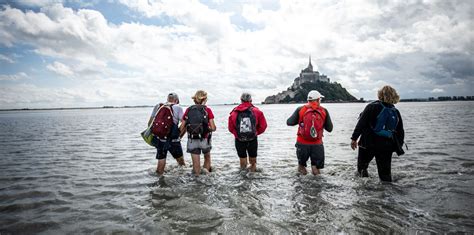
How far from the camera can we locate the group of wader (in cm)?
673

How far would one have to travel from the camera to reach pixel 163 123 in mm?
8055

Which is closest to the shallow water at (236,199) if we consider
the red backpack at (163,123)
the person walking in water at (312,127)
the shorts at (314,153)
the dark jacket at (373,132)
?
the shorts at (314,153)

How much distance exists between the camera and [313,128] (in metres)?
7.41

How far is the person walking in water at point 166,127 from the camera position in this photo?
805cm

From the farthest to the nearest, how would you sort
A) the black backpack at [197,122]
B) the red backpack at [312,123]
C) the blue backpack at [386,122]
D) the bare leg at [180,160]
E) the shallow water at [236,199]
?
the bare leg at [180,160] → the black backpack at [197,122] → the red backpack at [312,123] → the blue backpack at [386,122] → the shallow water at [236,199]

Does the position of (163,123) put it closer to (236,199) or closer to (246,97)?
(246,97)

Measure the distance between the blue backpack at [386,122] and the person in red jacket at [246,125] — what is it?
3448 mm

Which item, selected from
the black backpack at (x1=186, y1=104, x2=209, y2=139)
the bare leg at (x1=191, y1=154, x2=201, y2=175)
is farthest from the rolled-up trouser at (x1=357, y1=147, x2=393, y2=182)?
the bare leg at (x1=191, y1=154, x2=201, y2=175)

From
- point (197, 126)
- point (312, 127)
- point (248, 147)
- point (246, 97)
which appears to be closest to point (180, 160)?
point (197, 126)

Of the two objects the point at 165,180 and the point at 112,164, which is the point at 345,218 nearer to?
the point at 165,180

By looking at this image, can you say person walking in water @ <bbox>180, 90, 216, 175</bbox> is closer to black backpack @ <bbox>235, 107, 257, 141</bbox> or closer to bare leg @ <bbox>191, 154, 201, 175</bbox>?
bare leg @ <bbox>191, 154, 201, 175</bbox>

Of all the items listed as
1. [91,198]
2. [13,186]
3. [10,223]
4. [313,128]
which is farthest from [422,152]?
[13,186]

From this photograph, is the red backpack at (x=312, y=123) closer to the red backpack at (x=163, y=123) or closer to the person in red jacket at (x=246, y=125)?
the person in red jacket at (x=246, y=125)

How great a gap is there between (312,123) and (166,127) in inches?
176
